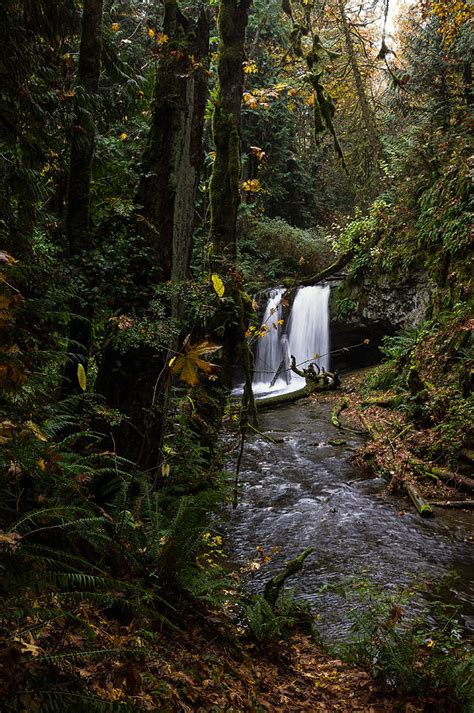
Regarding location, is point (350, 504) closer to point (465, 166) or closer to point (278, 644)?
point (278, 644)

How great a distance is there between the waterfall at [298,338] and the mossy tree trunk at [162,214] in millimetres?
11412

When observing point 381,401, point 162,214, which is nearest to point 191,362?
point 162,214

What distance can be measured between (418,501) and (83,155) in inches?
247

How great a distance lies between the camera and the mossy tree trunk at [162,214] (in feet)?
16.0

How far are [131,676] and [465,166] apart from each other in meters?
12.5

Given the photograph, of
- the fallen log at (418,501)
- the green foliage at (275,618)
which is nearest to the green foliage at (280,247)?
the fallen log at (418,501)

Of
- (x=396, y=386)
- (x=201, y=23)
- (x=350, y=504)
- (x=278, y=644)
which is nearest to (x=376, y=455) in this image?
(x=350, y=504)

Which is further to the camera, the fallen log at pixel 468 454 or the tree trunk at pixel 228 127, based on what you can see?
the fallen log at pixel 468 454

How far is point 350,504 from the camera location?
7250mm

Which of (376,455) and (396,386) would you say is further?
(396,386)

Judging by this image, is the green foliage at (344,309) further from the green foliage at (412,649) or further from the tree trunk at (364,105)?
the green foliage at (412,649)

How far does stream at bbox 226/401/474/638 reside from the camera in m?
5.11

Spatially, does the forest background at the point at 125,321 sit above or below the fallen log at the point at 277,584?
above

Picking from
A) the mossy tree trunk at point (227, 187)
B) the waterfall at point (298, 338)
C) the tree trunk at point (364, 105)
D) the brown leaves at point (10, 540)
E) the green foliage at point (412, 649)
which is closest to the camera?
the brown leaves at point (10, 540)
